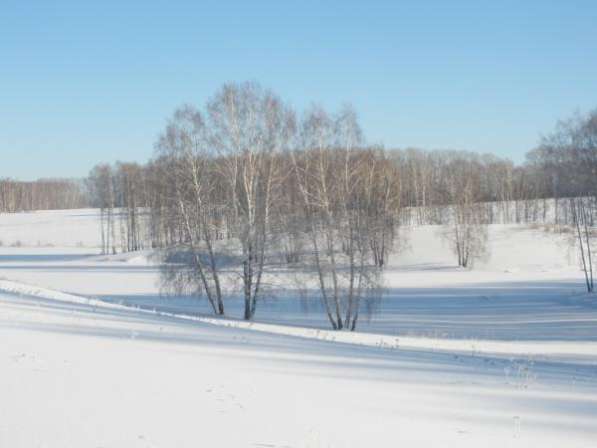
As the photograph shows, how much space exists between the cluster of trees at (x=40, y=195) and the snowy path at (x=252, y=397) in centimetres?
14184

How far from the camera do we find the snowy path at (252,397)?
5.39 meters

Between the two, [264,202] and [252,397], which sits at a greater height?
[264,202]

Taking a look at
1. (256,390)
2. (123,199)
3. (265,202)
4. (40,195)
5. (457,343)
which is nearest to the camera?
(256,390)

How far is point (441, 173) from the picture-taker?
345 feet

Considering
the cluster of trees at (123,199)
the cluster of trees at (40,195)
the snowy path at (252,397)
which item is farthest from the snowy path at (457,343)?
the cluster of trees at (40,195)

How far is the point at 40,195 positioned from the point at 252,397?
538ft

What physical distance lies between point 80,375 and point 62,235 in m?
88.3

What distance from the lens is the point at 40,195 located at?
516 feet

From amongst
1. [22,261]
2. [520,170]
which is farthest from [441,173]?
[22,261]

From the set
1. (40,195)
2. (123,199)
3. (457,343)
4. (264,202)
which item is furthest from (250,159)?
(40,195)

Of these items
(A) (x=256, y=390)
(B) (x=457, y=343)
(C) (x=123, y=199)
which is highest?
(C) (x=123, y=199)

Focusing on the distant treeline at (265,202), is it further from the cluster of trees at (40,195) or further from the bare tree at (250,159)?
the cluster of trees at (40,195)

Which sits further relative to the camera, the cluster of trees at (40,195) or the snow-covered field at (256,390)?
the cluster of trees at (40,195)

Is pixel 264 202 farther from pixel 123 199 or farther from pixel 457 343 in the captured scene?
pixel 123 199
